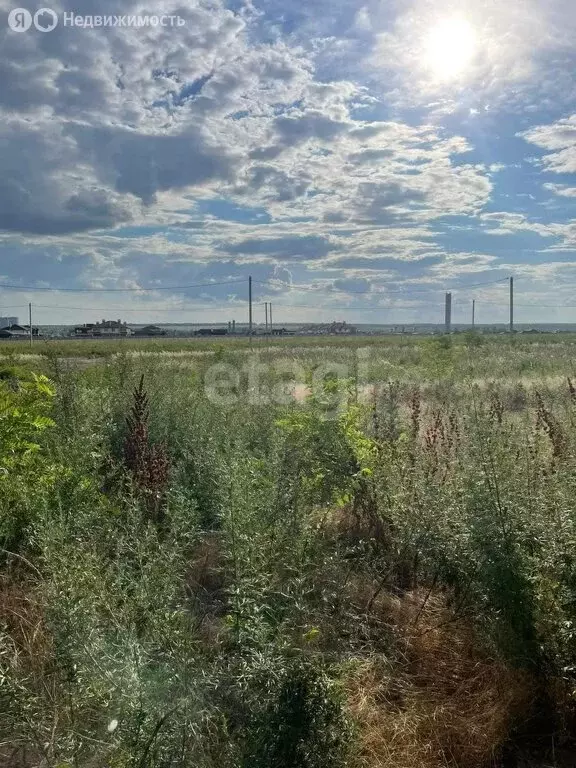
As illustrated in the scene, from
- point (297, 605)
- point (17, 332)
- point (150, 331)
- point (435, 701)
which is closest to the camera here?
point (297, 605)

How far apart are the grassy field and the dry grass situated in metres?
0.01

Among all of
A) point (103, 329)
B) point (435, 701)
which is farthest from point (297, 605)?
point (103, 329)

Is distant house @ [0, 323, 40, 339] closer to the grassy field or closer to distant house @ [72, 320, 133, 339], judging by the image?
distant house @ [72, 320, 133, 339]

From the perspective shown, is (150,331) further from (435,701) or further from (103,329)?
(435,701)

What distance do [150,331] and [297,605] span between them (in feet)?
332

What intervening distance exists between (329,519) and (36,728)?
3.12m

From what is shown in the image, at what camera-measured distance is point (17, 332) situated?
288 feet

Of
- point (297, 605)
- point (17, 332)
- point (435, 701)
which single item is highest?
point (17, 332)

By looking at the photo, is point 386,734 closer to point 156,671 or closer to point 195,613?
point 156,671

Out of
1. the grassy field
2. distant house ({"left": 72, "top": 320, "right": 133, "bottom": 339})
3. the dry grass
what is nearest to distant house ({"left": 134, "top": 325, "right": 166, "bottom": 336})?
distant house ({"left": 72, "top": 320, "right": 133, "bottom": 339})

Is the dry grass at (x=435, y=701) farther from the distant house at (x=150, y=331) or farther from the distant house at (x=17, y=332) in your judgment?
the distant house at (x=150, y=331)

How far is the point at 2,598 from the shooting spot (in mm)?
3818

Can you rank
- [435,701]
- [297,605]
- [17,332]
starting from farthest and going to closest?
1. [17,332]
2. [435,701]
3. [297,605]

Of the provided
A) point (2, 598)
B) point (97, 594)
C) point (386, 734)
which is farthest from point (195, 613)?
point (386, 734)
